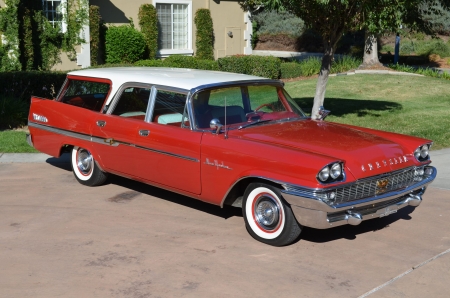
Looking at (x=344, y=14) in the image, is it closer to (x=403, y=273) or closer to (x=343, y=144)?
(x=343, y=144)

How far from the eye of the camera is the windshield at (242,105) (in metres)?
6.91

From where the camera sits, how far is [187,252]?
6.09 m

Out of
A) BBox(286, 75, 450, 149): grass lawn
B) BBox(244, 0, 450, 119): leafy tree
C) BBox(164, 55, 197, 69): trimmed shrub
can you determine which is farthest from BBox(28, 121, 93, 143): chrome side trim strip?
BBox(164, 55, 197, 69): trimmed shrub

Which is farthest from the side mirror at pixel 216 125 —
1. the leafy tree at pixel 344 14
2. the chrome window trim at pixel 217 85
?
the leafy tree at pixel 344 14

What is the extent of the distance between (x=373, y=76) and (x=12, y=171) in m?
14.3

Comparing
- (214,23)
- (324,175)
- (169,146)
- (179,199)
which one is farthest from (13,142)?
(214,23)

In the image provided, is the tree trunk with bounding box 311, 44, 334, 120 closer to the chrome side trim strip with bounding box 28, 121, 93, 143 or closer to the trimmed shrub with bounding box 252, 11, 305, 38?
the chrome side trim strip with bounding box 28, 121, 93, 143

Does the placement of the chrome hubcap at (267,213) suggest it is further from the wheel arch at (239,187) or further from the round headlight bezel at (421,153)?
the round headlight bezel at (421,153)

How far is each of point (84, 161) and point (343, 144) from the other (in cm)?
352

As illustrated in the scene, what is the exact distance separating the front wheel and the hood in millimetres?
493

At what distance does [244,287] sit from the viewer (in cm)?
531

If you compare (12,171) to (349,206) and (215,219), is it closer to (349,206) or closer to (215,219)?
(215,219)

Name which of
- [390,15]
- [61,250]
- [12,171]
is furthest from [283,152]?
[390,15]

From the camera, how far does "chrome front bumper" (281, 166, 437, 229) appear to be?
5.79 m
